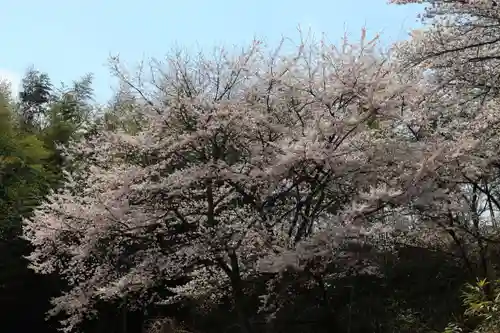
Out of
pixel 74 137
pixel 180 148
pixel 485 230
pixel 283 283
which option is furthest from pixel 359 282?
pixel 74 137

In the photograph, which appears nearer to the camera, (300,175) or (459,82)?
(459,82)

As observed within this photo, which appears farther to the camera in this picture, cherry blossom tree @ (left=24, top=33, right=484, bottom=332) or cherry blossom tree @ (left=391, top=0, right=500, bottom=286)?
cherry blossom tree @ (left=24, top=33, right=484, bottom=332)

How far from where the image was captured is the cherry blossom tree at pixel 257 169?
6.50 meters

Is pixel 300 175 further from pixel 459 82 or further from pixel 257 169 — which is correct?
pixel 459 82

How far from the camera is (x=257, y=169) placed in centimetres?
678

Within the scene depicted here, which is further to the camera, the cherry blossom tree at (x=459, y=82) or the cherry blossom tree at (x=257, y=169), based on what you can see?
the cherry blossom tree at (x=257, y=169)

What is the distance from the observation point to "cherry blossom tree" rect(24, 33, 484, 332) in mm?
6500

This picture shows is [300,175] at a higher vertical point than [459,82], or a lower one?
lower

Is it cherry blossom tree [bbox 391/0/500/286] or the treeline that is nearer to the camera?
cherry blossom tree [bbox 391/0/500/286]

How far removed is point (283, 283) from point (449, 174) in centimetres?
271

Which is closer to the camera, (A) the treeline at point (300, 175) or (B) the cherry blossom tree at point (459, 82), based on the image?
(B) the cherry blossom tree at point (459, 82)

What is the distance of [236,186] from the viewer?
727 centimetres

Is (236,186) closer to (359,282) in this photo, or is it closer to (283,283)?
(283,283)

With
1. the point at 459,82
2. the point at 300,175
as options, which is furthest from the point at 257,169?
the point at 459,82
